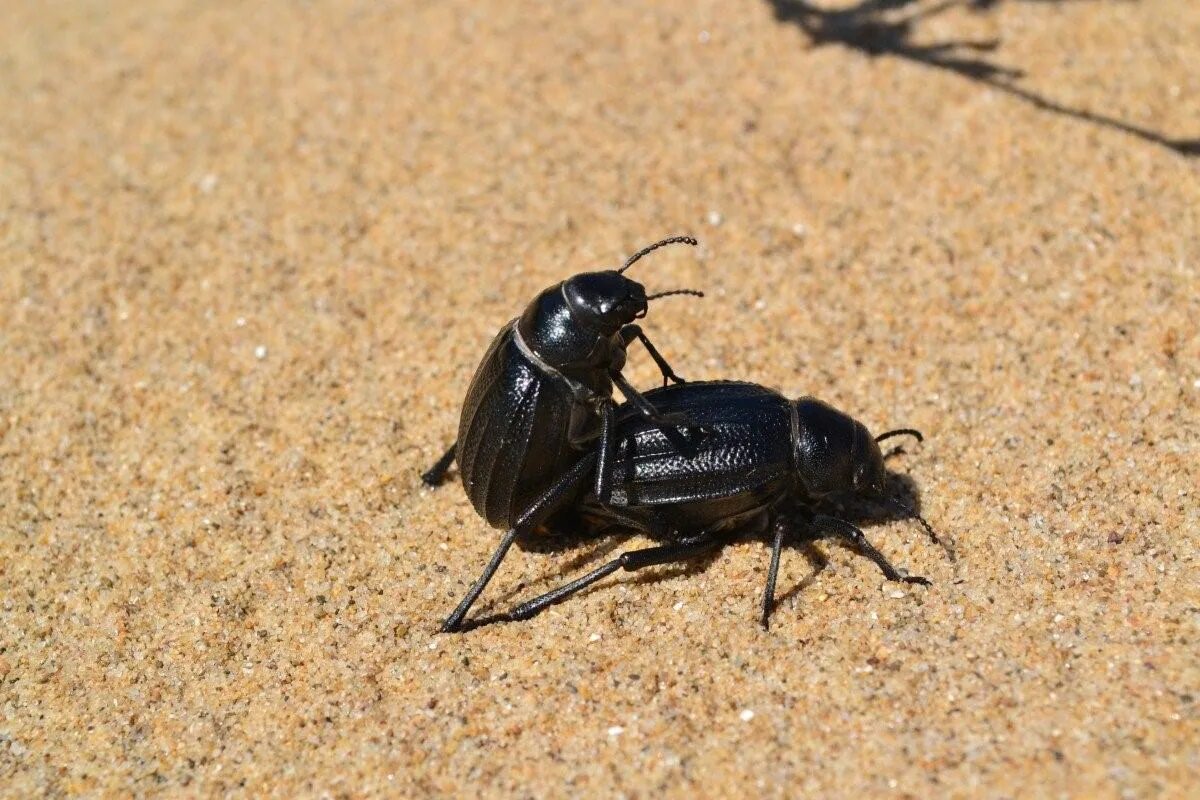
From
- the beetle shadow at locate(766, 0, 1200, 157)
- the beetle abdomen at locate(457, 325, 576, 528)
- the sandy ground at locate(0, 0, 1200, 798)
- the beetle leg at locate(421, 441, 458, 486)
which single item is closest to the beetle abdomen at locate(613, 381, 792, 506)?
the beetle abdomen at locate(457, 325, 576, 528)

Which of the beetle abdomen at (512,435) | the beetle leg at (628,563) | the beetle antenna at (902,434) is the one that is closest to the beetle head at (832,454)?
the beetle antenna at (902,434)

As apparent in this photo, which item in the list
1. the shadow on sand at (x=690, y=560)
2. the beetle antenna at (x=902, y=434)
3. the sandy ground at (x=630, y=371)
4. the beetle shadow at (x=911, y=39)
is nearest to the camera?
the sandy ground at (x=630, y=371)

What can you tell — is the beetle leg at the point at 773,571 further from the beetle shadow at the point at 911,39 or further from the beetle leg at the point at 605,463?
the beetle shadow at the point at 911,39

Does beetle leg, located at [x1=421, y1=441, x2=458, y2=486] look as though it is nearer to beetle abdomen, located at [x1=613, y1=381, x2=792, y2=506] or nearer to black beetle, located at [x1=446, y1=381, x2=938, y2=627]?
black beetle, located at [x1=446, y1=381, x2=938, y2=627]

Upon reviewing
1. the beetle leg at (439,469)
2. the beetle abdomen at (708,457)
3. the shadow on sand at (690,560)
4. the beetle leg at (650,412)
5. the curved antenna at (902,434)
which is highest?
the beetle leg at (650,412)

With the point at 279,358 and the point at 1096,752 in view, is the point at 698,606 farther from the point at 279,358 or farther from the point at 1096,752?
the point at 279,358

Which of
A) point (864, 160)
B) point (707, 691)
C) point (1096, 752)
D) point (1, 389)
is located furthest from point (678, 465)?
point (1, 389)
